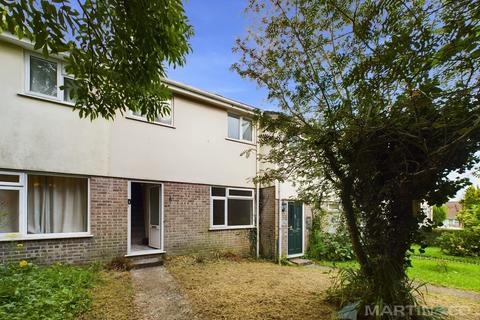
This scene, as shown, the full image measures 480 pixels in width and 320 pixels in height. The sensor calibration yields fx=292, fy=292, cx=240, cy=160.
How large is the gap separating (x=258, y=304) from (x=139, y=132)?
18.5 feet

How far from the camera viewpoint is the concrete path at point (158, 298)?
475cm

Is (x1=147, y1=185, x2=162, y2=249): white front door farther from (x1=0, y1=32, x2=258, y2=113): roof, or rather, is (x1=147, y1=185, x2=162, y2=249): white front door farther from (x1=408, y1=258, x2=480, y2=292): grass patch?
(x1=408, y1=258, x2=480, y2=292): grass patch

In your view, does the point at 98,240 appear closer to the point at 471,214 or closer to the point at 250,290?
the point at 250,290

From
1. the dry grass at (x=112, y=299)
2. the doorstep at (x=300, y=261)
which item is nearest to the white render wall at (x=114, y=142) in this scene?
the dry grass at (x=112, y=299)

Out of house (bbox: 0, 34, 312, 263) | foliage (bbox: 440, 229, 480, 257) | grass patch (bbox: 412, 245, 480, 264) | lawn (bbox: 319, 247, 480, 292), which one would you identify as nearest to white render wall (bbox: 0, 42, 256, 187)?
house (bbox: 0, 34, 312, 263)

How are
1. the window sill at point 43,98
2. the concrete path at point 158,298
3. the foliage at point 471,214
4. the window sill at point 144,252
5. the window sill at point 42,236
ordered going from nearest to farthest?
1. the concrete path at point 158,298
2. the window sill at point 42,236
3. the window sill at point 43,98
4. the window sill at point 144,252
5. the foliage at point 471,214

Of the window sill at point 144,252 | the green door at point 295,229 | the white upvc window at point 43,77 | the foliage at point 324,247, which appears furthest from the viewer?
the green door at point 295,229

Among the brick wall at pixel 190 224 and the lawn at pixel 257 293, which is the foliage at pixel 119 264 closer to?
the lawn at pixel 257 293

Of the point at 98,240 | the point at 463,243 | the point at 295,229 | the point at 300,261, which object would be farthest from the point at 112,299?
the point at 463,243

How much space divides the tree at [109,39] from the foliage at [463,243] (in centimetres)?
1377

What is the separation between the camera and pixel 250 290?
6117 mm

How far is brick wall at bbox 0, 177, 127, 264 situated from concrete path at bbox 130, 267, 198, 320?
3.28ft

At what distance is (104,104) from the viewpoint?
3.45 metres

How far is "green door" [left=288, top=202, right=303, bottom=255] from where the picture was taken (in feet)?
36.6
